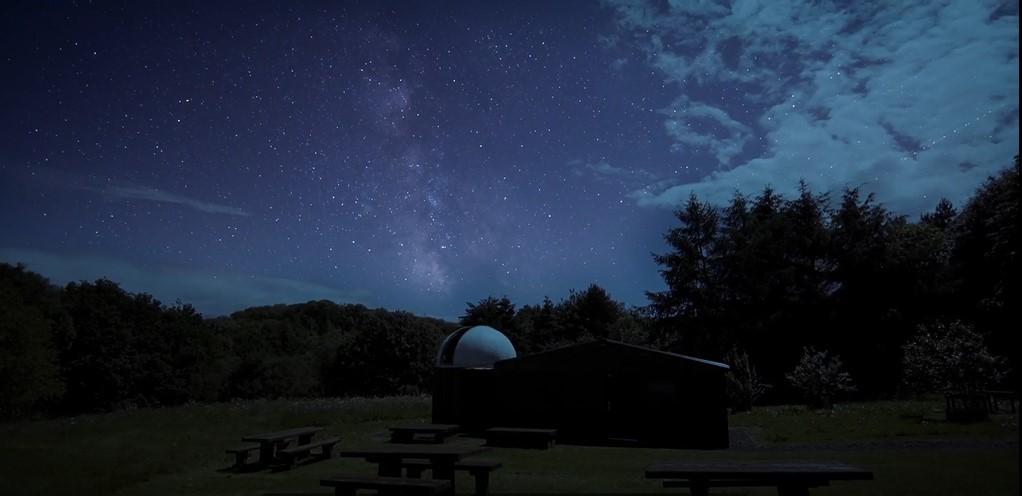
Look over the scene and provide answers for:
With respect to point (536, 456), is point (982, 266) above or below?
above

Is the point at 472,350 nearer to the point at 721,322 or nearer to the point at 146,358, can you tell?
the point at 721,322

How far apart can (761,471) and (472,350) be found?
19.0 m

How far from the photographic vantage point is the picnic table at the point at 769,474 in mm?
7051

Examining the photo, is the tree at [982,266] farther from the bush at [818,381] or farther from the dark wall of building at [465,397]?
the dark wall of building at [465,397]

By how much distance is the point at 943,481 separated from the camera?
1058cm

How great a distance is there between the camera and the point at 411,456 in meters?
9.49

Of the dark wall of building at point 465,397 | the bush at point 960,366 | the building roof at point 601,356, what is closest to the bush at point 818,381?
the bush at point 960,366

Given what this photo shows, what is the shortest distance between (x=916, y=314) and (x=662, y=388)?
27.7 m

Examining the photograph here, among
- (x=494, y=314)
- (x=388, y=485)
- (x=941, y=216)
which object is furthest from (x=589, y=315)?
(x=388, y=485)

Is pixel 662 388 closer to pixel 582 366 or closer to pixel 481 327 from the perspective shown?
pixel 582 366

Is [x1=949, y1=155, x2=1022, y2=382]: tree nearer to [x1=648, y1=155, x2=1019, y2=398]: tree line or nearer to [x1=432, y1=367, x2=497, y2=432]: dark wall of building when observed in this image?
[x1=648, y1=155, x2=1019, y2=398]: tree line

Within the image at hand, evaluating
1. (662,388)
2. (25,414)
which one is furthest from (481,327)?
(25,414)

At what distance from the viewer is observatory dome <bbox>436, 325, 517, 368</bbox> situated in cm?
2538

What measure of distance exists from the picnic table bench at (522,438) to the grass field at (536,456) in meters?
0.56
